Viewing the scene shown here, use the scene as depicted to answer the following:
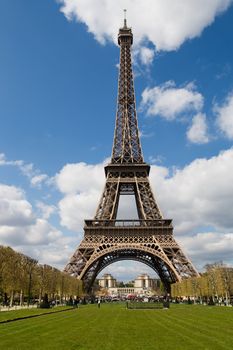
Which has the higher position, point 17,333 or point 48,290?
point 48,290

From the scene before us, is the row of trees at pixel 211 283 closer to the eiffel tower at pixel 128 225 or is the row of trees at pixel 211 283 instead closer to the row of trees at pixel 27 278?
the eiffel tower at pixel 128 225

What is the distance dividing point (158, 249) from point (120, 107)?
35.5m

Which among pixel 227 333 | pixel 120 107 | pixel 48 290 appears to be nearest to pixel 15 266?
pixel 48 290

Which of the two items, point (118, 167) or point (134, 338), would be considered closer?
point (134, 338)

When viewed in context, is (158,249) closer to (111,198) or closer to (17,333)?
(111,198)

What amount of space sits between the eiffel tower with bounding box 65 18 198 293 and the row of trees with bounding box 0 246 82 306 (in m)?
3.29

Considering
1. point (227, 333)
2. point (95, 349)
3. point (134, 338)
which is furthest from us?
point (227, 333)

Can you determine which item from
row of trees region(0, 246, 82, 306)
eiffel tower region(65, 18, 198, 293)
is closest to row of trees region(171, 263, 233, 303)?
eiffel tower region(65, 18, 198, 293)

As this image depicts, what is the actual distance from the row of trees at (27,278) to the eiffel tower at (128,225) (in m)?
3.29

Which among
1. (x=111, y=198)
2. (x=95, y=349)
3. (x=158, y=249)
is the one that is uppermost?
(x=111, y=198)

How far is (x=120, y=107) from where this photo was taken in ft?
299

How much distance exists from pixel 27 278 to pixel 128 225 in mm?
24603

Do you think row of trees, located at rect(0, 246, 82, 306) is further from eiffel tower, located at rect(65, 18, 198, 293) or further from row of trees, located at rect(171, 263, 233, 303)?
row of trees, located at rect(171, 263, 233, 303)

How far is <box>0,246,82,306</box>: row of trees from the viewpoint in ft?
173
